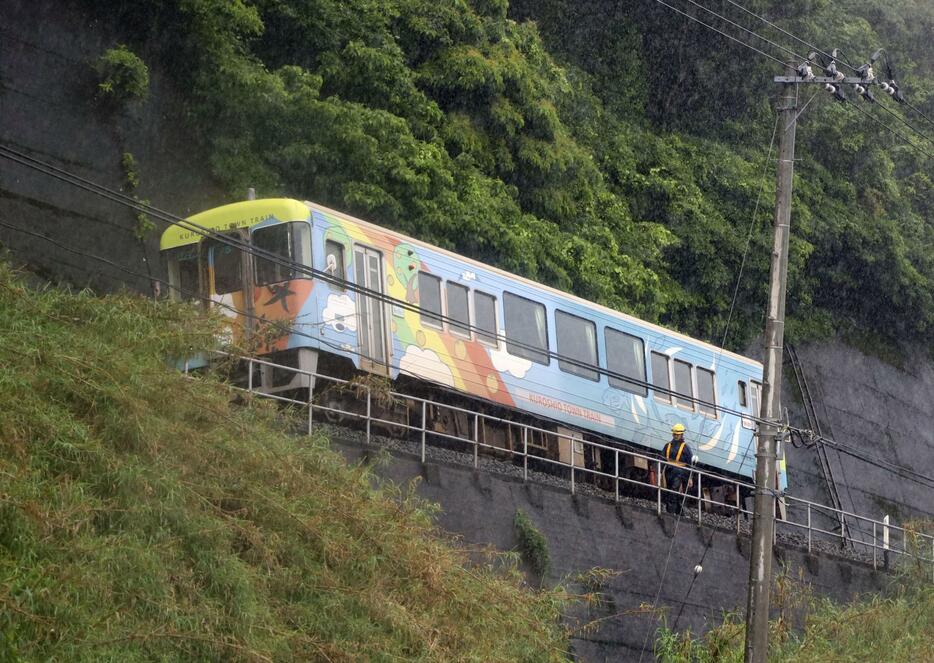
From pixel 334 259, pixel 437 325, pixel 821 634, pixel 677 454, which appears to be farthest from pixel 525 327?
pixel 821 634

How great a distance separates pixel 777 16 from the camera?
34.3 meters

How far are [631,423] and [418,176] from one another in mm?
5094

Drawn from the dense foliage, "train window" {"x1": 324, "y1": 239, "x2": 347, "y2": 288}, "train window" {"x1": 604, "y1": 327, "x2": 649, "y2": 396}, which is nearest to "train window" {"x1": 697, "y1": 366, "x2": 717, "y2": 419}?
"train window" {"x1": 604, "y1": 327, "x2": 649, "y2": 396}

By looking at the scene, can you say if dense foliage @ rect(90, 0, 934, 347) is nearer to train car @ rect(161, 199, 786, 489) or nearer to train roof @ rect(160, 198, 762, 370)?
train car @ rect(161, 199, 786, 489)

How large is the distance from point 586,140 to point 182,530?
19260 mm

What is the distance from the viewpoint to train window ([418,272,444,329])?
19.8 metres

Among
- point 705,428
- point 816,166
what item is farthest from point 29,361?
point 816,166

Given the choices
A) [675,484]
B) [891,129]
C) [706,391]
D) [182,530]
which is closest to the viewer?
[182,530]

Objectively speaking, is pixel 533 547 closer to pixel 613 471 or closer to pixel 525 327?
pixel 525 327

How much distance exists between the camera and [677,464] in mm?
20703

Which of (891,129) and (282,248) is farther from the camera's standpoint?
(891,129)

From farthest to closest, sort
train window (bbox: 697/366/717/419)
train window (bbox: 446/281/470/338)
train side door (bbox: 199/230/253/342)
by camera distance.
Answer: train window (bbox: 697/366/717/419) < train window (bbox: 446/281/470/338) < train side door (bbox: 199/230/253/342)

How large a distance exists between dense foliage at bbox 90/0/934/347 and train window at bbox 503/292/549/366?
2.59 metres

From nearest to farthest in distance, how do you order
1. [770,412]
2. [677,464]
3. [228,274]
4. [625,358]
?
[770,412], [228,274], [677,464], [625,358]
